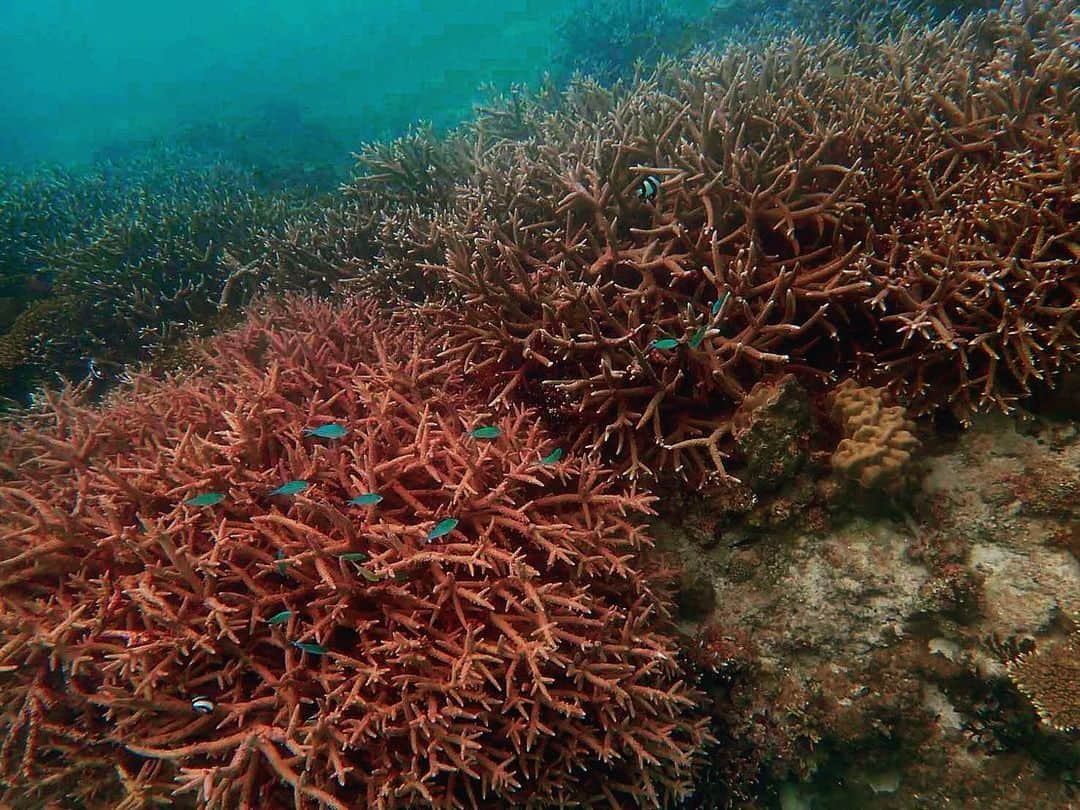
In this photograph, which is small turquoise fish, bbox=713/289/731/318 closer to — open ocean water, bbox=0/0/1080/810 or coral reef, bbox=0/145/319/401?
open ocean water, bbox=0/0/1080/810

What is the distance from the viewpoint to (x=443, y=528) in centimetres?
251

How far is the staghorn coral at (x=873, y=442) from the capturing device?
2.71m

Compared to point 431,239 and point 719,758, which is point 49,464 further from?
point 719,758

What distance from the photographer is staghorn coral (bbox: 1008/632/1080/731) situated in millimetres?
2504

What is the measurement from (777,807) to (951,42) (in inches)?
241

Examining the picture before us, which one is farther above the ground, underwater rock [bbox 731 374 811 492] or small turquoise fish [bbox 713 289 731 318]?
small turquoise fish [bbox 713 289 731 318]

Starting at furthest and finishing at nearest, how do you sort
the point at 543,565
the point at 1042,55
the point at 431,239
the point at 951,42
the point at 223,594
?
1. the point at 951,42
2. the point at 431,239
3. the point at 1042,55
4. the point at 543,565
5. the point at 223,594

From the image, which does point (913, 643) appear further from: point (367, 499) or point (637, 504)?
point (367, 499)

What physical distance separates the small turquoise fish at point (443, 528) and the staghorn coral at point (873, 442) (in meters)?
1.93

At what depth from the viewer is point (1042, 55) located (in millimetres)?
3768

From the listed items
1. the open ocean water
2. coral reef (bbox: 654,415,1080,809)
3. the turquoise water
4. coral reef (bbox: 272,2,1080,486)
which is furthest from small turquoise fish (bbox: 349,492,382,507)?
the turquoise water

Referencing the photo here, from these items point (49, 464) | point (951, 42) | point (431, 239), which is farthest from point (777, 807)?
point (951, 42)

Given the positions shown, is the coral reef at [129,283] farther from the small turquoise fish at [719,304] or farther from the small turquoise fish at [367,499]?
the small turquoise fish at [719,304]

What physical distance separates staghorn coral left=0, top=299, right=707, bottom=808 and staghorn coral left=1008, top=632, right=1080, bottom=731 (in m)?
1.52
